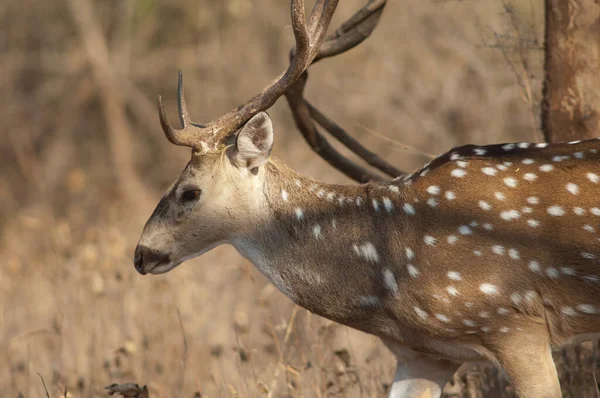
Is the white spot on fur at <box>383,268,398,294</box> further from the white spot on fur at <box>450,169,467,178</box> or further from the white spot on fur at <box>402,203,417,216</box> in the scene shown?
the white spot on fur at <box>450,169,467,178</box>

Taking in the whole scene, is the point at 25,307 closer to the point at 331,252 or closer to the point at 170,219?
the point at 170,219

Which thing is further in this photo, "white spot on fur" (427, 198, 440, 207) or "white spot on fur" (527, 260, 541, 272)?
"white spot on fur" (427, 198, 440, 207)

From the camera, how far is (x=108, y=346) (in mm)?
7867

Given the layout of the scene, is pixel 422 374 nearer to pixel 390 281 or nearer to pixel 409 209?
pixel 390 281

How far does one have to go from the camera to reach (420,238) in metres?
4.73

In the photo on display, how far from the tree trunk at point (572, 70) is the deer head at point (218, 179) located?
1371 millimetres

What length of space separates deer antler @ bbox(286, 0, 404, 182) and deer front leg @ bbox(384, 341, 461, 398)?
1.53 metres

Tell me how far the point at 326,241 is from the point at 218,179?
0.66 metres

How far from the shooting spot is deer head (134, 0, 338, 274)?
509 cm

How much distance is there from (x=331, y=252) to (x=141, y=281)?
172 inches

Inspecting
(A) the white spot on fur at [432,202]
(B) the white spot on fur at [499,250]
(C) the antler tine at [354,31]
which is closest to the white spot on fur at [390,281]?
(A) the white spot on fur at [432,202]

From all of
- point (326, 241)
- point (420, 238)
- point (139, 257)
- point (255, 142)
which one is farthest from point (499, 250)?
point (139, 257)

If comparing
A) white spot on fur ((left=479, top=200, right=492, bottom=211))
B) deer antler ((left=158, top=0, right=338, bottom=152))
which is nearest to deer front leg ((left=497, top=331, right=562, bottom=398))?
white spot on fur ((left=479, top=200, right=492, bottom=211))

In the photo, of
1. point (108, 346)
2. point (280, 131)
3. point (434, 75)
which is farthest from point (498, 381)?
point (280, 131)
